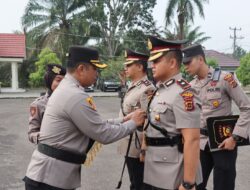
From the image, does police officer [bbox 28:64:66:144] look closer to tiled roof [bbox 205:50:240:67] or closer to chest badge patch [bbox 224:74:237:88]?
chest badge patch [bbox 224:74:237:88]

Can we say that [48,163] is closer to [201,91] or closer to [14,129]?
[201,91]

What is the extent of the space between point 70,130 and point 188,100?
0.82m

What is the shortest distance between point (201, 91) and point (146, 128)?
1.06 metres

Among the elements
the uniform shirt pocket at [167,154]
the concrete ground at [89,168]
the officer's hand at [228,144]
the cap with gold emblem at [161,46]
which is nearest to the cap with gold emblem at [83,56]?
the cap with gold emblem at [161,46]

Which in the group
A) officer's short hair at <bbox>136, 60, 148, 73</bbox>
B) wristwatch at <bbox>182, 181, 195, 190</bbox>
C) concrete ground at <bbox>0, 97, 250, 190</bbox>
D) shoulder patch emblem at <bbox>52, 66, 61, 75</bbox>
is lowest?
concrete ground at <bbox>0, 97, 250, 190</bbox>

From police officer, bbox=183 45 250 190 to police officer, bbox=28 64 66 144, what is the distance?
1.28 meters

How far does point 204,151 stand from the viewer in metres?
3.60

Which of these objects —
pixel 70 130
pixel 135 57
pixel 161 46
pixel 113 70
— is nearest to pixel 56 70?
pixel 135 57

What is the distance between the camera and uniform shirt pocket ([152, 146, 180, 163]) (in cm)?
258

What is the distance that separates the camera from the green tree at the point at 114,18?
1273 inches

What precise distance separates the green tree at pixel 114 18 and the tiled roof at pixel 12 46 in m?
7.51

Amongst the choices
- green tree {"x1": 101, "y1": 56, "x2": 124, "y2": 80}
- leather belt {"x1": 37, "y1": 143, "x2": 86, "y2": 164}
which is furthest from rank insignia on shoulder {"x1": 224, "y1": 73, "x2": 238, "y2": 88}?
green tree {"x1": 101, "y1": 56, "x2": 124, "y2": 80}

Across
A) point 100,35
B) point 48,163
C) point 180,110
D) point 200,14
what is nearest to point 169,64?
point 180,110

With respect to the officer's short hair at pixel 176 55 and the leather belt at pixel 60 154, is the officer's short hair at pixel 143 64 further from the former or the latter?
the leather belt at pixel 60 154
